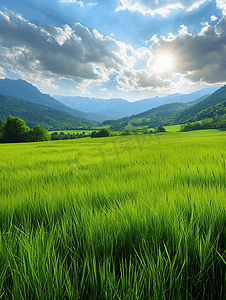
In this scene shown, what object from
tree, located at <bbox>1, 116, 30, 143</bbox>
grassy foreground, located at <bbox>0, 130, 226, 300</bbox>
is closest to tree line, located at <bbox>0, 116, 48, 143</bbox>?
tree, located at <bbox>1, 116, 30, 143</bbox>

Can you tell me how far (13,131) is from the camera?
1689 inches

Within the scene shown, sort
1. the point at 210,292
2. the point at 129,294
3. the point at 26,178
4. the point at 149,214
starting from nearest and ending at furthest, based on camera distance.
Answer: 1. the point at 129,294
2. the point at 210,292
3. the point at 149,214
4. the point at 26,178

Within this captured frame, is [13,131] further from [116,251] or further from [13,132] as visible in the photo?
[116,251]

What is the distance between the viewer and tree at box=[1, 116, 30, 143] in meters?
42.5

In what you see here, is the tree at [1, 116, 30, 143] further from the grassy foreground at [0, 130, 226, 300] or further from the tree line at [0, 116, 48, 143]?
the grassy foreground at [0, 130, 226, 300]

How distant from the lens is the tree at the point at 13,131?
42531mm

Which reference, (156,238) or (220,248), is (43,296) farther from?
(220,248)

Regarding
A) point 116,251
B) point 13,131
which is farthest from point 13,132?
point 116,251

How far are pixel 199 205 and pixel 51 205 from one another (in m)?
1.20

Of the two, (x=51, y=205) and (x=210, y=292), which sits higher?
(x=51, y=205)

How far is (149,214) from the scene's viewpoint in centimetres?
95

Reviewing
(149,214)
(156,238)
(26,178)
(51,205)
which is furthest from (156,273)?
(26,178)

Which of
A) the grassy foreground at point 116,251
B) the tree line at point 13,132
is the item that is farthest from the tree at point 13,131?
the grassy foreground at point 116,251

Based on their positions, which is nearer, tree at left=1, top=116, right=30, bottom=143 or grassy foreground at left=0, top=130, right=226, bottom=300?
grassy foreground at left=0, top=130, right=226, bottom=300
